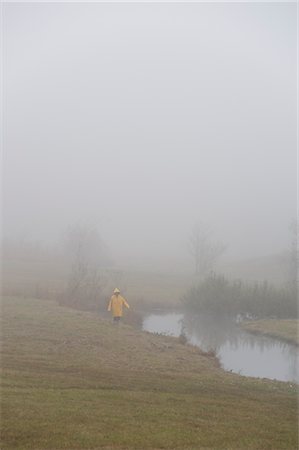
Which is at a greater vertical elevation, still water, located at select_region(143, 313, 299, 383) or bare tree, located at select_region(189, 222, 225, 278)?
bare tree, located at select_region(189, 222, 225, 278)

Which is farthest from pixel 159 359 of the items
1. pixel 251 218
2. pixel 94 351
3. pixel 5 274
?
pixel 251 218

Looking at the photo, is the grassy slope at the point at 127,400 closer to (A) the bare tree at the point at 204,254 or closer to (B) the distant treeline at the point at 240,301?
(B) the distant treeline at the point at 240,301

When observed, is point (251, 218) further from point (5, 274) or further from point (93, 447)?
point (93, 447)

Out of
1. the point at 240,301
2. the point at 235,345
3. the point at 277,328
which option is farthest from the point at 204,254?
the point at 235,345

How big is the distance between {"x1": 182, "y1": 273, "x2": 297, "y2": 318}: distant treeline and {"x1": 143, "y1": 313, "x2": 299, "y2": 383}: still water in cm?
164

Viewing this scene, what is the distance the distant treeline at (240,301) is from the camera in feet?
149

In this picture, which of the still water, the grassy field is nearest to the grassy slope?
the still water

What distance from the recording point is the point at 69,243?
8650 centimetres

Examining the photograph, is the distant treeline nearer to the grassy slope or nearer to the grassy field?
the grassy field

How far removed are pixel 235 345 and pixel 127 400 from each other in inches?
869

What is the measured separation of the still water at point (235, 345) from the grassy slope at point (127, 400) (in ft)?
15.1

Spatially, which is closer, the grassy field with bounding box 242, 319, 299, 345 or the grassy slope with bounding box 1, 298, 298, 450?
the grassy slope with bounding box 1, 298, 298, 450

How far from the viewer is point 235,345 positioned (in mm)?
34375

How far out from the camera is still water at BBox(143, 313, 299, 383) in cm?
2706
